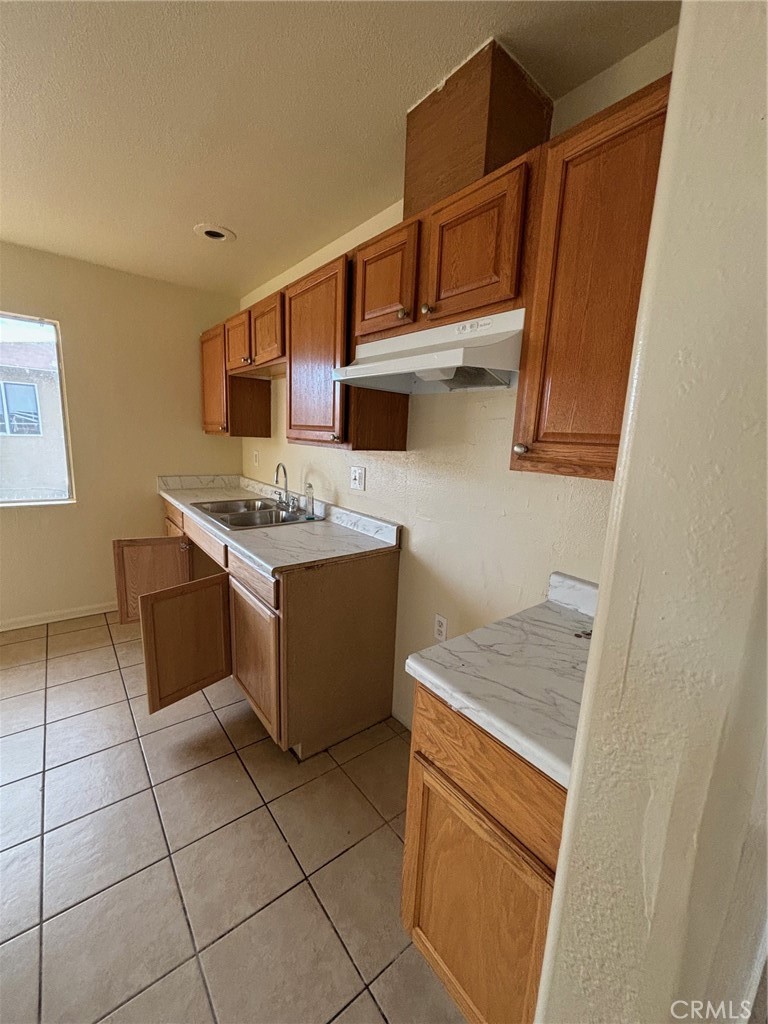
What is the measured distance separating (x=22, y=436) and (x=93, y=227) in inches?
55.9

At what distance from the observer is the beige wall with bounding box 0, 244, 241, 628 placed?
8.73ft

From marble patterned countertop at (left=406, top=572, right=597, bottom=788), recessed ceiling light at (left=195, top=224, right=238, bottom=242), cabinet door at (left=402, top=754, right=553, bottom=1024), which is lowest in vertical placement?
cabinet door at (left=402, top=754, right=553, bottom=1024)

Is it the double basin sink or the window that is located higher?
the window

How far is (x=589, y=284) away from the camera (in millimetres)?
886

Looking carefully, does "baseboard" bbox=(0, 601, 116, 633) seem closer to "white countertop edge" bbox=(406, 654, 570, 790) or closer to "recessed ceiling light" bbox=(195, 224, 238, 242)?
"recessed ceiling light" bbox=(195, 224, 238, 242)

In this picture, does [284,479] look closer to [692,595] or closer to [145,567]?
[145,567]

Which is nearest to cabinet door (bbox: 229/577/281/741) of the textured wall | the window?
the textured wall

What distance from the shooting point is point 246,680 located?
1905mm

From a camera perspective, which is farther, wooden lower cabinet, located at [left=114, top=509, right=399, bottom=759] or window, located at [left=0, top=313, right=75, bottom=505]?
window, located at [left=0, top=313, right=75, bottom=505]

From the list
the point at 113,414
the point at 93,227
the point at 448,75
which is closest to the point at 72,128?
the point at 93,227

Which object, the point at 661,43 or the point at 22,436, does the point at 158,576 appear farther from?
the point at 661,43

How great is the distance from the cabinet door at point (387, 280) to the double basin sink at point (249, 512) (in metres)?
1.31

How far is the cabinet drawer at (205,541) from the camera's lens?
6.75ft

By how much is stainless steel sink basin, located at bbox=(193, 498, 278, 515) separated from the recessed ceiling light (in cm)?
154
